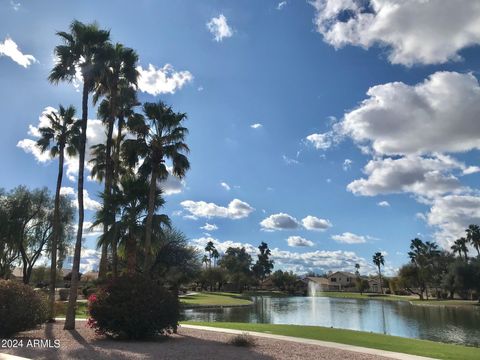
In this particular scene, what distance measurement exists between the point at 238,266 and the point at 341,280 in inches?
2190

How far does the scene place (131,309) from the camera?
46.5 feet

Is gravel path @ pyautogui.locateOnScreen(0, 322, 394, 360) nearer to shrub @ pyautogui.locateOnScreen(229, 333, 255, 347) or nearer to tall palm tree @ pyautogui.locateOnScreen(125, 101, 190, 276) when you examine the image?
shrub @ pyautogui.locateOnScreen(229, 333, 255, 347)

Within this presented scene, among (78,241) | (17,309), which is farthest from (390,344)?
(17,309)

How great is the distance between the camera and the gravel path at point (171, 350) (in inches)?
448

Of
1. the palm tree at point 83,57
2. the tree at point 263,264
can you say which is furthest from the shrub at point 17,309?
the tree at point 263,264

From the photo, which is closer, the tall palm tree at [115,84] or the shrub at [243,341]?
the shrub at [243,341]

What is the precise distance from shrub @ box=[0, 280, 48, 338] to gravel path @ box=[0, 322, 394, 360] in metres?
0.50

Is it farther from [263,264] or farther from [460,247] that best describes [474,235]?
[263,264]

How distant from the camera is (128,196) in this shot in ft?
80.0

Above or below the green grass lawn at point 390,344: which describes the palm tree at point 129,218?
above

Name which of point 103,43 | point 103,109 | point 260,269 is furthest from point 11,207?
point 260,269

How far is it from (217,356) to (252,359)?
3.17 feet

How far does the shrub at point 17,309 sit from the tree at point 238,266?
92.9 meters

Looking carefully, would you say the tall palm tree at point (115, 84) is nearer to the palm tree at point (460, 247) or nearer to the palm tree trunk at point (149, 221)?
the palm tree trunk at point (149, 221)
